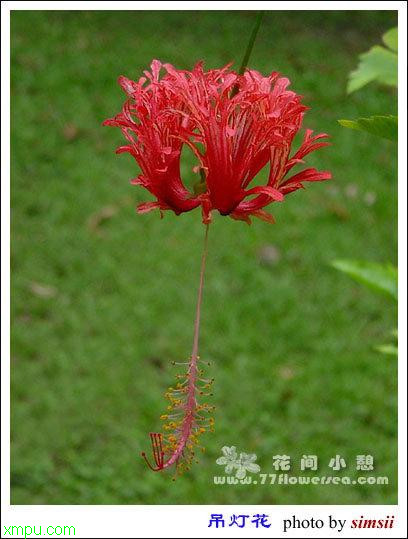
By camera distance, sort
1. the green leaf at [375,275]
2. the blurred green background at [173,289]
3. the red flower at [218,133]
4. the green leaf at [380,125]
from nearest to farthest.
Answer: the red flower at [218,133]
the green leaf at [380,125]
the green leaf at [375,275]
the blurred green background at [173,289]

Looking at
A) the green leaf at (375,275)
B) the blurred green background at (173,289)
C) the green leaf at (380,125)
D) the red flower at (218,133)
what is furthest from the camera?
the blurred green background at (173,289)

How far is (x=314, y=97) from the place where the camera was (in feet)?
12.0

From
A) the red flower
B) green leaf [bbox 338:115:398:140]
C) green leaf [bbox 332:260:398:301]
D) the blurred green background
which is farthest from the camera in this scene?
the blurred green background

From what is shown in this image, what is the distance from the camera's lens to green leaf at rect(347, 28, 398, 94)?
1.51 metres

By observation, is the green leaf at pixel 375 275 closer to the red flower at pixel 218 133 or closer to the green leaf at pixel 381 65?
the green leaf at pixel 381 65

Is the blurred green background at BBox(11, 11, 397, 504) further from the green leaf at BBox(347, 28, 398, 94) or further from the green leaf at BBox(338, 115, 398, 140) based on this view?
the green leaf at BBox(338, 115, 398, 140)

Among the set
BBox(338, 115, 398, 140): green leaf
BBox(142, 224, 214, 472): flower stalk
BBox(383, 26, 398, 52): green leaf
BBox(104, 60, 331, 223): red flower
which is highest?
BBox(383, 26, 398, 52): green leaf

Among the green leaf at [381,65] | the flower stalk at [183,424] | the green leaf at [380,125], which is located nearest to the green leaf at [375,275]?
the green leaf at [381,65]

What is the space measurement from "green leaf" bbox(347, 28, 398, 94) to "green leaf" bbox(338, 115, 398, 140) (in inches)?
18.7

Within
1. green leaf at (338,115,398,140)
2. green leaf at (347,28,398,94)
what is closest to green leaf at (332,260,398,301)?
green leaf at (347,28,398,94)

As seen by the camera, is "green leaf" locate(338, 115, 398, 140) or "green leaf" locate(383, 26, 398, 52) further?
"green leaf" locate(383, 26, 398, 52)

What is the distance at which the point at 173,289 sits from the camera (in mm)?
2979

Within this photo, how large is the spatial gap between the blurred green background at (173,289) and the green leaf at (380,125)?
1.52 meters

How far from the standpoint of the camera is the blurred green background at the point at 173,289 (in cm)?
248
